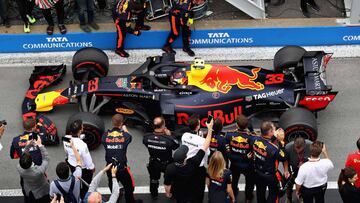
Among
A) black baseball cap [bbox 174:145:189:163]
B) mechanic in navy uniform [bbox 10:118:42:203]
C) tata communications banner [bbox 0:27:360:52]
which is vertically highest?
tata communications banner [bbox 0:27:360:52]

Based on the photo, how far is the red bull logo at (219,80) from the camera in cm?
1037

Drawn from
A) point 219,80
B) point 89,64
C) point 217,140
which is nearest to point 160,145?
point 217,140

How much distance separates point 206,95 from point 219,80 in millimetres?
333

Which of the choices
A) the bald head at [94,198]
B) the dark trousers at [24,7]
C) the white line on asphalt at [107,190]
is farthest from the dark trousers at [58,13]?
the bald head at [94,198]

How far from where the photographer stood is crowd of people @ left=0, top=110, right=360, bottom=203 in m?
7.97

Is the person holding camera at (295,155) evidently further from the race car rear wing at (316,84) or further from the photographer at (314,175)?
the race car rear wing at (316,84)

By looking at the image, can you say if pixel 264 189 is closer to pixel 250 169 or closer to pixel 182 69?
pixel 250 169

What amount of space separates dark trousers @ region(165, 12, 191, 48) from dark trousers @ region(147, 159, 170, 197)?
11.8 ft

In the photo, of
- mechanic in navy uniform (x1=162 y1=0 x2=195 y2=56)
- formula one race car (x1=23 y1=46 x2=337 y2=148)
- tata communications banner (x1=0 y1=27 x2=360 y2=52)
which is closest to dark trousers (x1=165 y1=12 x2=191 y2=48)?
mechanic in navy uniform (x1=162 y1=0 x2=195 y2=56)

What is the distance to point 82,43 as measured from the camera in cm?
1266

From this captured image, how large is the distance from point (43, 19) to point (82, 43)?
1052 mm

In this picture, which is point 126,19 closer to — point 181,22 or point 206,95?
point 181,22

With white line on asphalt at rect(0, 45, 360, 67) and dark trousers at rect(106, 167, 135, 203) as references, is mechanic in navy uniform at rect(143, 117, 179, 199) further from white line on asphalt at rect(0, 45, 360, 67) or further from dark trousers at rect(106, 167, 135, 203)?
white line on asphalt at rect(0, 45, 360, 67)

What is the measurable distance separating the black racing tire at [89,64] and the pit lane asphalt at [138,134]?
56 cm
